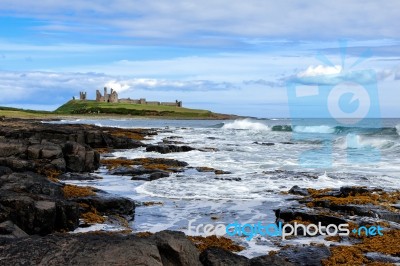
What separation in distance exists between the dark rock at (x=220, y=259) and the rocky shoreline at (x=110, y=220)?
0.04ft

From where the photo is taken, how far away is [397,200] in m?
15.1

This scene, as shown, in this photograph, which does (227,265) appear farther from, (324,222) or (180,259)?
(324,222)

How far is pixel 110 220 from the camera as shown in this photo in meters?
11.8

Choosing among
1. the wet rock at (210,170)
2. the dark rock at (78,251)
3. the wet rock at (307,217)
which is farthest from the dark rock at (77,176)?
the dark rock at (78,251)

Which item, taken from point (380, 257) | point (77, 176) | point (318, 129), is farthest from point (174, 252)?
point (318, 129)

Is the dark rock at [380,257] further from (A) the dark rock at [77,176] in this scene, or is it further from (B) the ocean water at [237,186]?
(A) the dark rock at [77,176]

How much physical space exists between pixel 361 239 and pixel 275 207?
373 cm

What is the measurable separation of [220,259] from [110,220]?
5.64 m

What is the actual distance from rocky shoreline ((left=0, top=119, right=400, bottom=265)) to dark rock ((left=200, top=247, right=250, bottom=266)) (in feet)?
0.04

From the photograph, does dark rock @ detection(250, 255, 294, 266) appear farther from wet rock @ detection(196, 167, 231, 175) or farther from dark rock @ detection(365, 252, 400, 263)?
wet rock @ detection(196, 167, 231, 175)

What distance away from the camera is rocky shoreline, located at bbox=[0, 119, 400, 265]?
587 cm

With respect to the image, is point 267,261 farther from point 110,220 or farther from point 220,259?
point 110,220

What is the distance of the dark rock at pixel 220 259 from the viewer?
6688 mm

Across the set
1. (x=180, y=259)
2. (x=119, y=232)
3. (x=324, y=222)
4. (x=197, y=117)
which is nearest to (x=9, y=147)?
(x=119, y=232)
